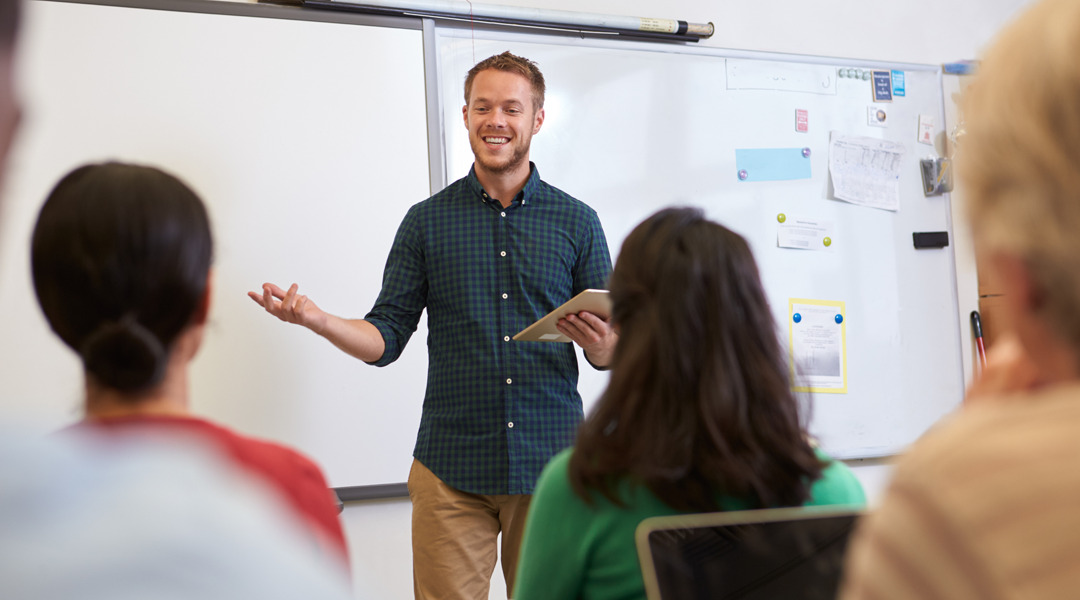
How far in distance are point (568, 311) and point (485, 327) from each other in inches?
15.7

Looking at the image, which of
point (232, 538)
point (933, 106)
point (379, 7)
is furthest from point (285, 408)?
point (933, 106)

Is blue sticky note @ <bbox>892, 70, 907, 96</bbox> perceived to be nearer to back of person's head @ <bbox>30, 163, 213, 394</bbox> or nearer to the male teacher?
the male teacher

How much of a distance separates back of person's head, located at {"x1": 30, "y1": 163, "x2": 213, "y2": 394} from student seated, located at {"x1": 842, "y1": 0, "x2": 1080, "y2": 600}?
1.93ft

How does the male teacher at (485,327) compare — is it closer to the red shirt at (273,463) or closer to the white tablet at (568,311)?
the white tablet at (568,311)

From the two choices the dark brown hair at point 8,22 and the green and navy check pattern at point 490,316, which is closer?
the dark brown hair at point 8,22

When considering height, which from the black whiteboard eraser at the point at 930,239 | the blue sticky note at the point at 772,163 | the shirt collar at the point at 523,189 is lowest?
the black whiteboard eraser at the point at 930,239

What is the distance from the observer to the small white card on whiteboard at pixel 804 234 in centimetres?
331

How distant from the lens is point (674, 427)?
104cm

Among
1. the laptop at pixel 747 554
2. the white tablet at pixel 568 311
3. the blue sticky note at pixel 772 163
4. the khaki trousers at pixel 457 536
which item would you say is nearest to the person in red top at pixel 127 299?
the laptop at pixel 747 554

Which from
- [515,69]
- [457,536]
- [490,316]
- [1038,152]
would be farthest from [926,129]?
[1038,152]

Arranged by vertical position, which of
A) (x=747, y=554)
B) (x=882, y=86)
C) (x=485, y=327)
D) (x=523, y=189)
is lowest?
→ (x=747, y=554)

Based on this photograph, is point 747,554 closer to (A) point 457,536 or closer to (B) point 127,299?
(B) point 127,299

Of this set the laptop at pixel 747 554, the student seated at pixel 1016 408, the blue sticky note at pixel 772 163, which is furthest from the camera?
the blue sticky note at pixel 772 163

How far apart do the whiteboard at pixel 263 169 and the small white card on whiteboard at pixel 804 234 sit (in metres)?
1.34
